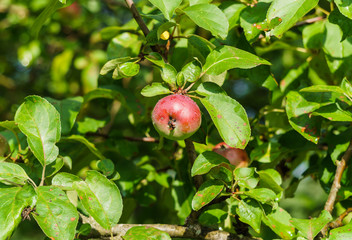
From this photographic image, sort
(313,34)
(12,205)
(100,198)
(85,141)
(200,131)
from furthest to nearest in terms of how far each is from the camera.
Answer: (313,34) < (85,141) < (200,131) < (100,198) < (12,205)

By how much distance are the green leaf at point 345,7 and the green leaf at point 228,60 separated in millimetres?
213

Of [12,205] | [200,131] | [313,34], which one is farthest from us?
[313,34]

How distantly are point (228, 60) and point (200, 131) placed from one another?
200 mm

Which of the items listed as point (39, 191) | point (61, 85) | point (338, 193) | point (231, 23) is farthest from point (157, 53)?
point (61, 85)

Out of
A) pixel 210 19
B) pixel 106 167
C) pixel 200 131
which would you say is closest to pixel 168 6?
pixel 210 19

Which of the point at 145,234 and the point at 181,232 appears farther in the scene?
the point at 181,232

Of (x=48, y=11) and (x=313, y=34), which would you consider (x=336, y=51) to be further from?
(x=48, y=11)

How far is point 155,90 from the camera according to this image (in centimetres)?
105

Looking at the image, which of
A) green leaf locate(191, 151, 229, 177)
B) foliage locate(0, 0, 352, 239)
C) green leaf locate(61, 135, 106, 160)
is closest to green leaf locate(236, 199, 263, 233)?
foliage locate(0, 0, 352, 239)

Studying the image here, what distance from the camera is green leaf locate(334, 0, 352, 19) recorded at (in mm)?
1035

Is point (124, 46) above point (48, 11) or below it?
below

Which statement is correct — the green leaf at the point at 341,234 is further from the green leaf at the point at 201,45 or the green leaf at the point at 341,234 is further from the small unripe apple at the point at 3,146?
the small unripe apple at the point at 3,146

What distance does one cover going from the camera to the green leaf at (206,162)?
1.02 metres

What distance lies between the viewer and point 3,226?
0.88 m
